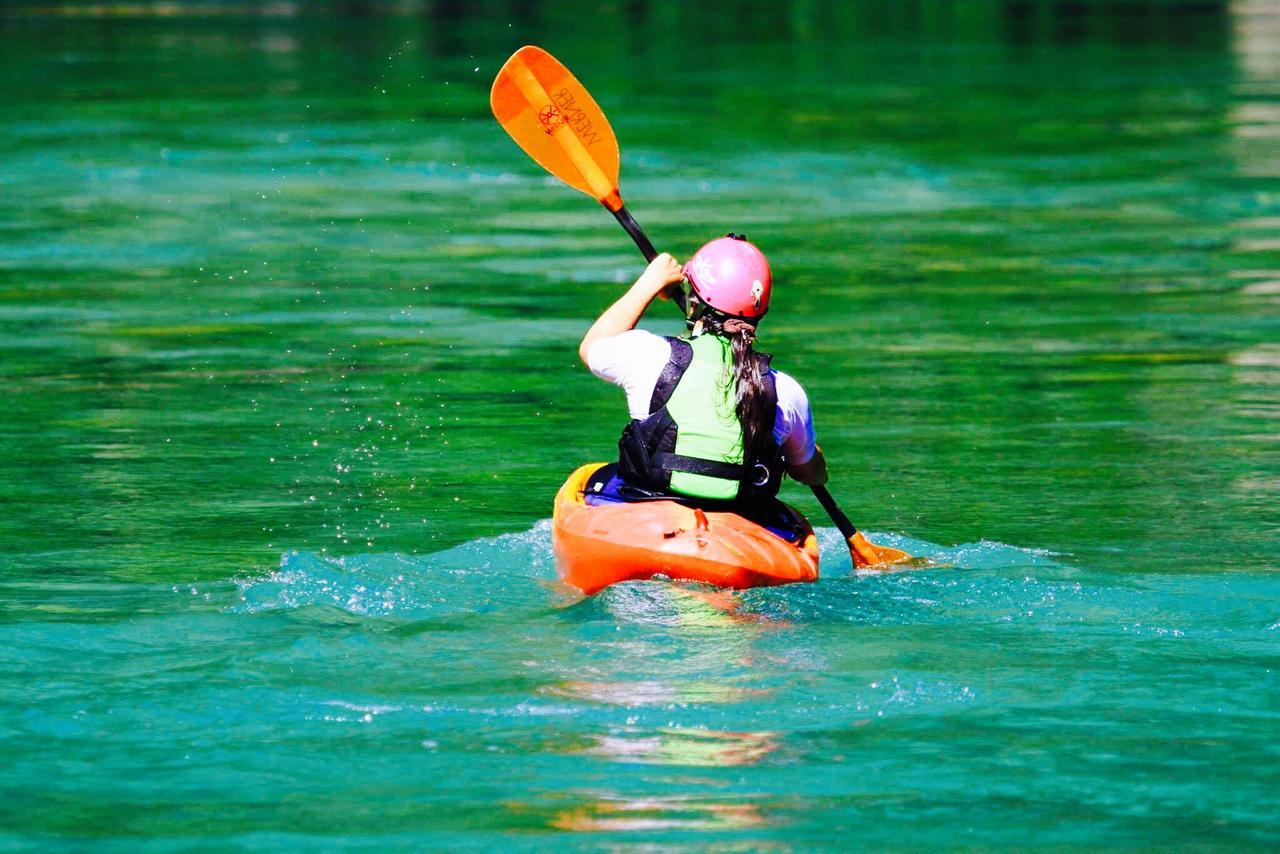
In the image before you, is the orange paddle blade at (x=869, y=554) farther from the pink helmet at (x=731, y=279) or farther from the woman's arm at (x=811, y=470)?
the pink helmet at (x=731, y=279)

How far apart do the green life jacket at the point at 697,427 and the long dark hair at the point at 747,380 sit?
1 cm

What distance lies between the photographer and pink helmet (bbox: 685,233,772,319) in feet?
20.6

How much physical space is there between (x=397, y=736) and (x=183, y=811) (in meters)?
0.60

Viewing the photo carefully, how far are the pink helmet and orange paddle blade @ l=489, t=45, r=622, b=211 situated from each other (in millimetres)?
1575

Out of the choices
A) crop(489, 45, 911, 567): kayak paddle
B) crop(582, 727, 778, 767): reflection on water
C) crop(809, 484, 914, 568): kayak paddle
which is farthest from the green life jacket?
crop(489, 45, 911, 567): kayak paddle

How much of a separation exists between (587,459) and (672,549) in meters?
2.98

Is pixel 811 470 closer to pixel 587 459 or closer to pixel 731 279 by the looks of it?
pixel 731 279

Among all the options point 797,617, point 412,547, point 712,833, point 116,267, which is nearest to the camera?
point 712,833

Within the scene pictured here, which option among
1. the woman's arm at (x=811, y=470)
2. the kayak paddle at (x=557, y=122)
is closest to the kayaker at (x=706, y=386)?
the woman's arm at (x=811, y=470)

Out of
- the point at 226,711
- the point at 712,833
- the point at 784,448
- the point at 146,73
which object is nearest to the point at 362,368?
the point at 784,448

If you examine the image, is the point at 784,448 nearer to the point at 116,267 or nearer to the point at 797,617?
the point at 797,617

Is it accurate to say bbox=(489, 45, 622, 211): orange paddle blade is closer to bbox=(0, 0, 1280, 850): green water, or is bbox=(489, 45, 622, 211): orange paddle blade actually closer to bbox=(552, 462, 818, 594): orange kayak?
bbox=(0, 0, 1280, 850): green water

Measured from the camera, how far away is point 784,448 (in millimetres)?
6621

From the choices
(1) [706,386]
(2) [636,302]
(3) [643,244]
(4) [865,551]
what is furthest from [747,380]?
(3) [643,244]
